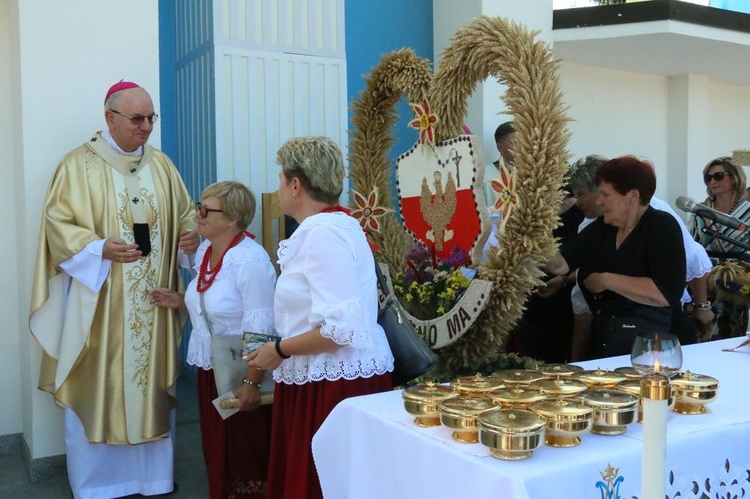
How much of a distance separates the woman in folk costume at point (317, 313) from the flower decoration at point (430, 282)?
530 mm

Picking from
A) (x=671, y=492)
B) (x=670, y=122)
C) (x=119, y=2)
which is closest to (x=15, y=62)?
(x=119, y=2)

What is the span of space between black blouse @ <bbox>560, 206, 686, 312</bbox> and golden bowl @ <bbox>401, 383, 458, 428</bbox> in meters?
1.48

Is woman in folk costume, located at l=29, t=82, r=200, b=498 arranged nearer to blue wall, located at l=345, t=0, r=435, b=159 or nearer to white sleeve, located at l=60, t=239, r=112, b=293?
white sleeve, located at l=60, t=239, r=112, b=293

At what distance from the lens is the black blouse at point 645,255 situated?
313cm

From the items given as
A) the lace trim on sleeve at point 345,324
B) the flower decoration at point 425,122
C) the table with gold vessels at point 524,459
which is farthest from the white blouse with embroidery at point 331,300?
the flower decoration at point 425,122

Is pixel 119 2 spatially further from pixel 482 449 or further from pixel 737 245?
pixel 737 245

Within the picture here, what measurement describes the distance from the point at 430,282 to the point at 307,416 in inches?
37.7

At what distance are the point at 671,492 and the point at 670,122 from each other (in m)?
6.99

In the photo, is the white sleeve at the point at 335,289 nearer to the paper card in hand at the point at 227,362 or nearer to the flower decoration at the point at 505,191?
the flower decoration at the point at 505,191

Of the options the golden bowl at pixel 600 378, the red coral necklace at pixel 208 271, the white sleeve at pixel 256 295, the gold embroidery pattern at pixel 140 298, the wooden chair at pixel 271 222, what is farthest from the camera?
the wooden chair at pixel 271 222

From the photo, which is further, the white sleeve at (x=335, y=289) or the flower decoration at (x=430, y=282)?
the flower decoration at (x=430, y=282)

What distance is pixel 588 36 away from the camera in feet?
20.9

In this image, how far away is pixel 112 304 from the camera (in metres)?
3.79

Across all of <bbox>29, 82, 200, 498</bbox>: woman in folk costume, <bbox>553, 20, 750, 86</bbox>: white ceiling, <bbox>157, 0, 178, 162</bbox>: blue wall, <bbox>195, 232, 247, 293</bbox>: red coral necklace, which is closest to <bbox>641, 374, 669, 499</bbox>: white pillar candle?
<bbox>195, 232, 247, 293</bbox>: red coral necklace
